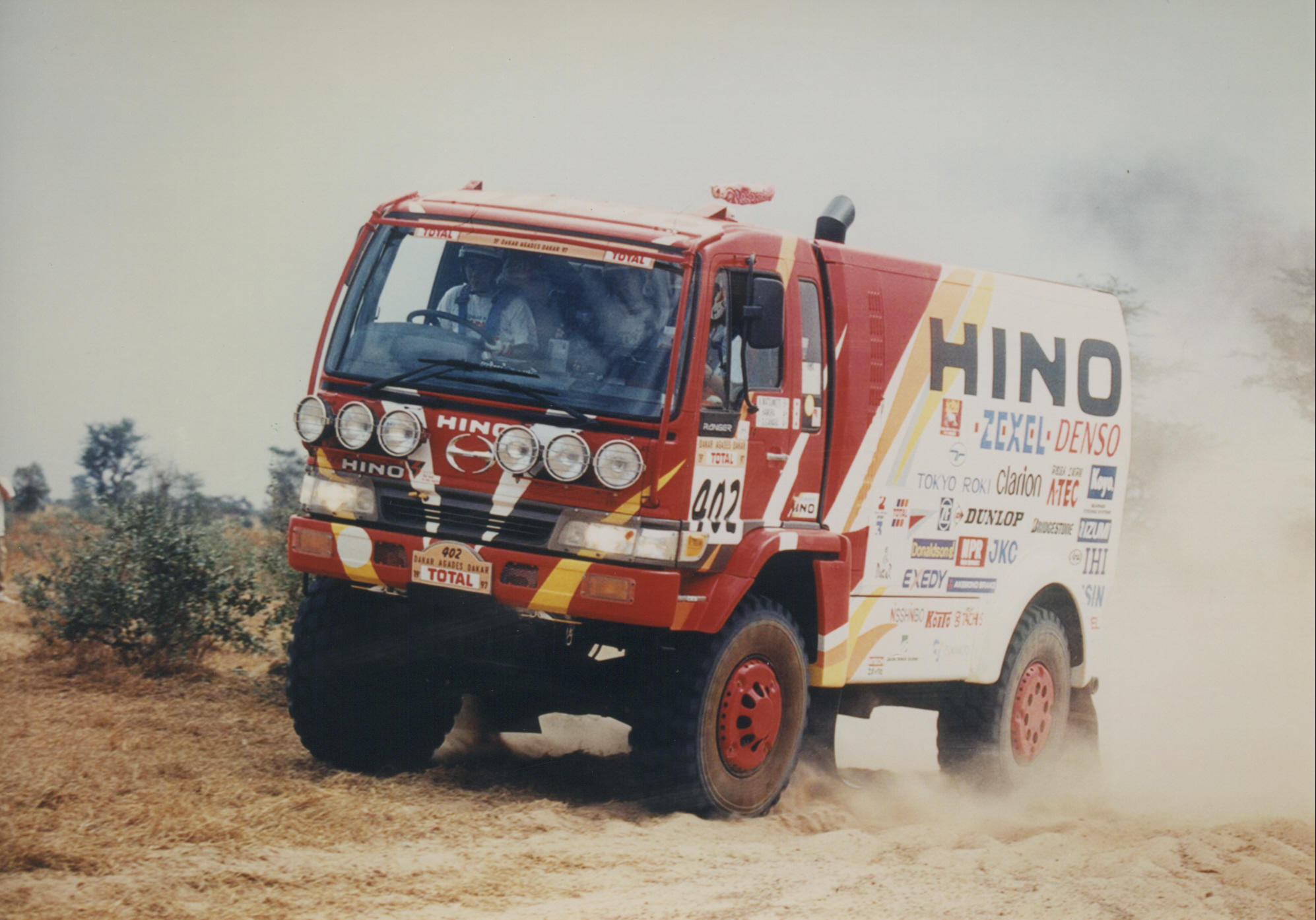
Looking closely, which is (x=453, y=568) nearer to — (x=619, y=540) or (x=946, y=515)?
(x=619, y=540)

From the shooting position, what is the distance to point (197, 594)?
12.3 m

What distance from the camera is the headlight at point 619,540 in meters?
7.97

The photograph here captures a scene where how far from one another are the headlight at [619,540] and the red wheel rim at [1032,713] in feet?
12.6

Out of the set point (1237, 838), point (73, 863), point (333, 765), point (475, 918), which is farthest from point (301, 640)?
point (1237, 838)

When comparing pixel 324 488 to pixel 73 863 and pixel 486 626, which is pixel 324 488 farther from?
pixel 73 863

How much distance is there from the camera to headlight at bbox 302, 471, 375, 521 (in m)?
8.33

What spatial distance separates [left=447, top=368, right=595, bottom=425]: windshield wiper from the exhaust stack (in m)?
2.53

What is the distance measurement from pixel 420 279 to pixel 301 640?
188 cm

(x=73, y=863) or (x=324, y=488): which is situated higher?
(x=324, y=488)

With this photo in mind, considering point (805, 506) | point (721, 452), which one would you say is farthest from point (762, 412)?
point (805, 506)

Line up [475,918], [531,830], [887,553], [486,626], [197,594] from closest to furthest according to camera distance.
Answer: [475,918], [531,830], [486,626], [887,553], [197,594]

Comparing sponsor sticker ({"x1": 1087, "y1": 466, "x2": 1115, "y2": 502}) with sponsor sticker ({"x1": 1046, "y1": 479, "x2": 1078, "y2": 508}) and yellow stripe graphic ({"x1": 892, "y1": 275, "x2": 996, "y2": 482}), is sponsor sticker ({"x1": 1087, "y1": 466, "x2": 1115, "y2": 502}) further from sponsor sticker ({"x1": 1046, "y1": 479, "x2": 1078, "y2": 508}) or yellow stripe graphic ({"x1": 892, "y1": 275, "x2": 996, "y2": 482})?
yellow stripe graphic ({"x1": 892, "y1": 275, "x2": 996, "y2": 482})

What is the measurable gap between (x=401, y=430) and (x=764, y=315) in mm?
1771

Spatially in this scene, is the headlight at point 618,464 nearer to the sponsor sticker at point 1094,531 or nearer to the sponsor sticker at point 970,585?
the sponsor sticker at point 970,585
